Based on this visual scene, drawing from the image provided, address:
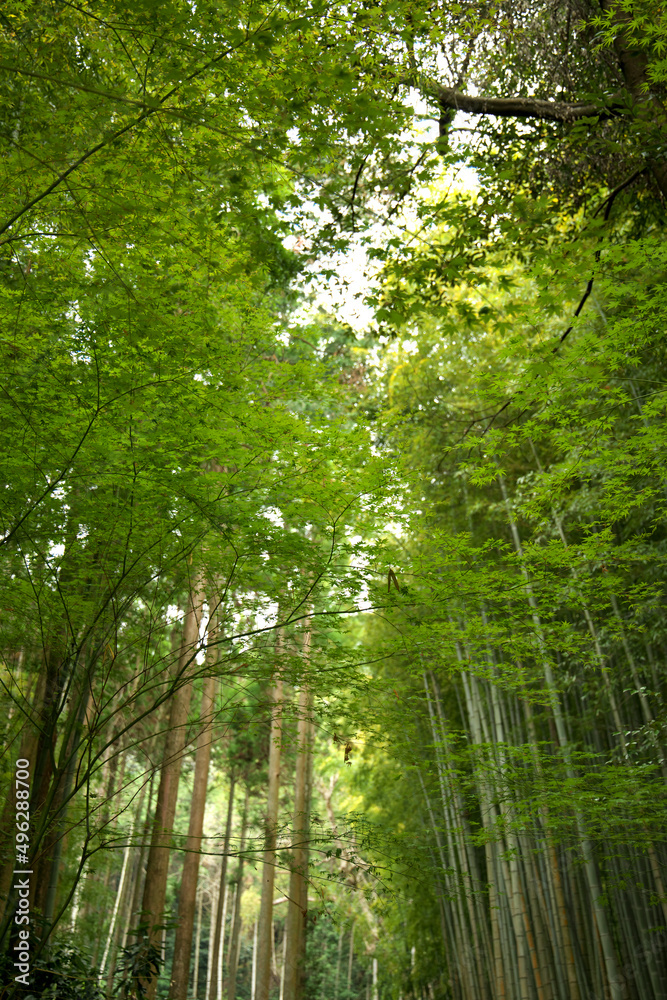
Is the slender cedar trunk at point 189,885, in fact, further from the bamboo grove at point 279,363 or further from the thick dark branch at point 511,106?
the thick dark branch at point 511,106

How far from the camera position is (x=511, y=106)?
3938 millimetres

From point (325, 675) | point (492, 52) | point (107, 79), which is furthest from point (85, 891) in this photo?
point (492, 52)

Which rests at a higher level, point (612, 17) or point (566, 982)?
point (612, 17)

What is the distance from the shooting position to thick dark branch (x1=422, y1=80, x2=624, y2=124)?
379 cm

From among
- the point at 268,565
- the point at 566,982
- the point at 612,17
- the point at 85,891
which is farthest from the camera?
the point at 85,891

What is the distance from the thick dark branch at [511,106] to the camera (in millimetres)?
3791

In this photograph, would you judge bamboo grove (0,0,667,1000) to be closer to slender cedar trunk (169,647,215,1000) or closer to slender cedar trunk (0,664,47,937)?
slender cedar trunk (0,664,47,937)

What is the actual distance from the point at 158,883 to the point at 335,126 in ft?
20.7

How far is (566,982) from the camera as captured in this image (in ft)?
20.5

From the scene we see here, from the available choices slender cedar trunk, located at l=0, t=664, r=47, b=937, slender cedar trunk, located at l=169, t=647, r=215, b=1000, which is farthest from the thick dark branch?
slender cedar trunk, located at l=169, t=647, r=215, b=1000

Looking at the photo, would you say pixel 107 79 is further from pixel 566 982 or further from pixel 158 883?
pixel 566 982

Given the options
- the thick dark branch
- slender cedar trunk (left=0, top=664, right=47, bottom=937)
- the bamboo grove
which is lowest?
slender cedar trunk (left=0, top=664, right=47, bottom=937)

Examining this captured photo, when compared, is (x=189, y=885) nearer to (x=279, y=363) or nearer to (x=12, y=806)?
(x=12, y=806)

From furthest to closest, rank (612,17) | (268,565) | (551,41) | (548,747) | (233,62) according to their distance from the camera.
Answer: (548,747) < (551,41) < (268,565) < (612,17) < (233,62)
